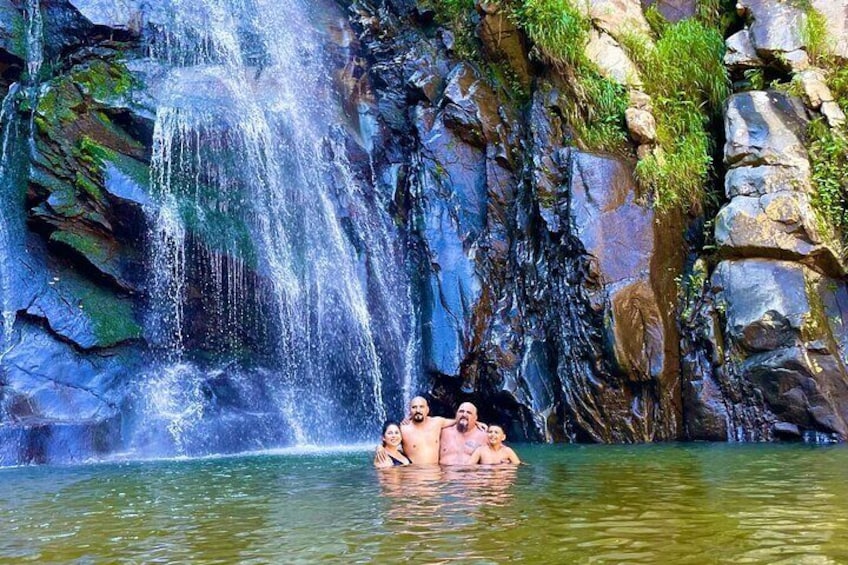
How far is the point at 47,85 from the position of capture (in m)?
13.9

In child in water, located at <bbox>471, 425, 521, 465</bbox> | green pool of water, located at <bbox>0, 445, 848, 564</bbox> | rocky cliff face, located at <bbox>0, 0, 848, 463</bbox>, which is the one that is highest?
rocky cliff face, located at <bbox>0, 0, 848, 463</bbox>

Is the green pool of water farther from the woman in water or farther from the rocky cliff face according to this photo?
the rocky cliff face

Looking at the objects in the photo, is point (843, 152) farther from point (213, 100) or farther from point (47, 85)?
point (47, 85)

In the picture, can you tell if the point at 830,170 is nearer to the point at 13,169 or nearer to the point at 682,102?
the point at 682,102

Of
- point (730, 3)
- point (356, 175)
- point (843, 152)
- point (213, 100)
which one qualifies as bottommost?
point (843, 152)

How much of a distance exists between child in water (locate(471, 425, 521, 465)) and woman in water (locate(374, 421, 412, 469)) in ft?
2.51

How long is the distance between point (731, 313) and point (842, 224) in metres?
2.19

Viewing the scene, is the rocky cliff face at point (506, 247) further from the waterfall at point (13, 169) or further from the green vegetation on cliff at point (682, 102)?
the green vegetation on cliff at point (682, 102)

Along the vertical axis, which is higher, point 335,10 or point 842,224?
point 335,10

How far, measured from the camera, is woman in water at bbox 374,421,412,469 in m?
8.43

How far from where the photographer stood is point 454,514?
5.03 m

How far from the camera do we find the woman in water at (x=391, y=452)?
8.43 meters

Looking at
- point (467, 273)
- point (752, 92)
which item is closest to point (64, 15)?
point (467, 273)

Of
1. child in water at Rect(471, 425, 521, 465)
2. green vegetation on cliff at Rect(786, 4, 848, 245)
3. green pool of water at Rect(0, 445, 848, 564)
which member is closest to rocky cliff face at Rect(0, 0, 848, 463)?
green vegetation on cliff at Rect(786, 4, 848, 245)
